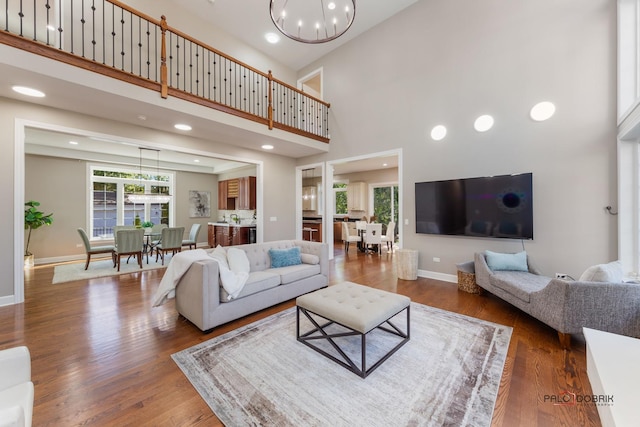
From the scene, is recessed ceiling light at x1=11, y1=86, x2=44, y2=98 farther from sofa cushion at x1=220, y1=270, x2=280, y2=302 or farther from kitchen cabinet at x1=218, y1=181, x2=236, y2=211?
kitchen cabinet at x1=218, y1=181, x2=236, y2=211

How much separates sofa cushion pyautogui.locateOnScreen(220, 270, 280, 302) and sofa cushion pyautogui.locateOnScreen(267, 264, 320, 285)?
0.32 ft

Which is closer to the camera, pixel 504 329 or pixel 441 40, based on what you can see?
pixel 504 329

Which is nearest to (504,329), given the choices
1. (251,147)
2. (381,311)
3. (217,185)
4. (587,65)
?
(381,311)

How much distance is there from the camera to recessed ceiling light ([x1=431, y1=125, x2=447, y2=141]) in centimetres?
434

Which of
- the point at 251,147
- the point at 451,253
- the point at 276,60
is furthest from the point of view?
the point at 276,60

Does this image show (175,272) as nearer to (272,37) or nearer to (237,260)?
(237,260)

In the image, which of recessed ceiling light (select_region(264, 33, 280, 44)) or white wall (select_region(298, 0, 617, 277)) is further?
recessed ceiling light (select_region(264, 33, 280, 44))

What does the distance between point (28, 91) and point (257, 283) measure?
12.0 ft

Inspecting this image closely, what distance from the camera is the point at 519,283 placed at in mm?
2906

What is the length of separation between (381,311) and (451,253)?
2.89 metres

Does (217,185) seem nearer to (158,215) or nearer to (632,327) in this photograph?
(158,215)

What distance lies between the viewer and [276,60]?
259 inches

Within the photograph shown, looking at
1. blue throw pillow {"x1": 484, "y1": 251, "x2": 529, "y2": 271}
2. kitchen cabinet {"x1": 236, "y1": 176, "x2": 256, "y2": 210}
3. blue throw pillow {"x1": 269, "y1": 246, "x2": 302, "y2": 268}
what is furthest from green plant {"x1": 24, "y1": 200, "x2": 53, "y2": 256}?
blue throw pillow {"x1": 484, "y1": 251, "x2": 529, "y2": 271}

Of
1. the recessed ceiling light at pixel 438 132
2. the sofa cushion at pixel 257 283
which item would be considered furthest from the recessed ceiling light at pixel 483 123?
the sofa cushion at pixel 257 283
